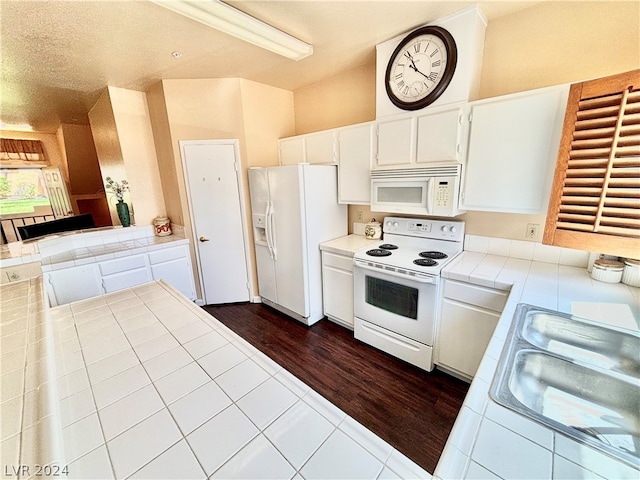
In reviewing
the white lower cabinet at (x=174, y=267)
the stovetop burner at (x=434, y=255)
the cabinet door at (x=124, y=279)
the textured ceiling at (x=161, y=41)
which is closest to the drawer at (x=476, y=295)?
the stovetop burner at (x=434, y=255)

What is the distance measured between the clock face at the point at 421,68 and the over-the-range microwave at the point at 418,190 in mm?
526

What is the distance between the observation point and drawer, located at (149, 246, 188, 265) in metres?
2.89

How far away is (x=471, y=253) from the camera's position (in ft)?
7.24

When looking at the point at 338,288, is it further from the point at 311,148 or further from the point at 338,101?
the point at 338,101

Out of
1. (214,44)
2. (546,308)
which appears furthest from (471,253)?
(214,44)

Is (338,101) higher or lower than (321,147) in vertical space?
higher

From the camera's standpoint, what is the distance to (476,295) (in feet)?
5.79

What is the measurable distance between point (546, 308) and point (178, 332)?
178cm

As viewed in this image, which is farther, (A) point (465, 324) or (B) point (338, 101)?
(B) point (338, 101)

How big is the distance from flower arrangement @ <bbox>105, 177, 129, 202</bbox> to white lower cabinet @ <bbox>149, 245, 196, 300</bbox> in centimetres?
95

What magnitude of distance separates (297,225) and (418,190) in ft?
3.83

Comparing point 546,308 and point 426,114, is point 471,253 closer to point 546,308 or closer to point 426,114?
point 546,308

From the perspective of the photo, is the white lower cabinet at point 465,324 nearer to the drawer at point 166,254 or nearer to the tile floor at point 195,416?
the tile floor at point 195,416

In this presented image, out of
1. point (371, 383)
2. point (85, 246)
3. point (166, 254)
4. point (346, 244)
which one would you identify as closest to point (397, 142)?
point (346, 244)
